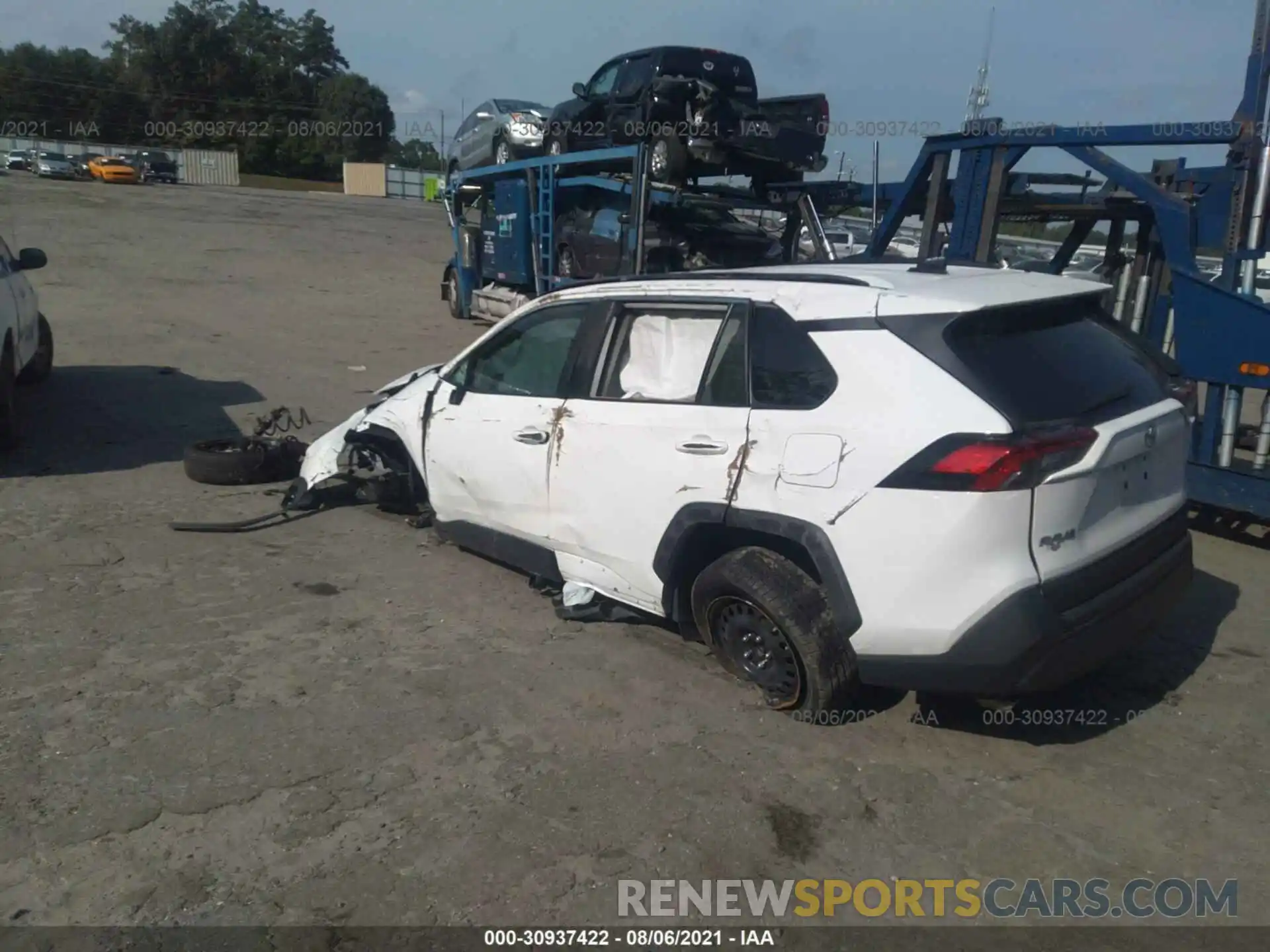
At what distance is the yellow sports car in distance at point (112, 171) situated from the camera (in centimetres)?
4853

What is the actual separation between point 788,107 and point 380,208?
3822cm

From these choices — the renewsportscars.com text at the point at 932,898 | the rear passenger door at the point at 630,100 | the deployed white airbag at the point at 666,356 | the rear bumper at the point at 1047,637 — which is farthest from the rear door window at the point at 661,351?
the rear passenger door at the point at 630,100

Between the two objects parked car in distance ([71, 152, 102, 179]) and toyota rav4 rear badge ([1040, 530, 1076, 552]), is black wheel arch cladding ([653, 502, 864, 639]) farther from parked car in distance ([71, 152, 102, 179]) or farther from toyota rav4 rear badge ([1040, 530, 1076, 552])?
parked car in distance ([71, 152, 102, 179])

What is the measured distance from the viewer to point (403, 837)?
3373 millimetres

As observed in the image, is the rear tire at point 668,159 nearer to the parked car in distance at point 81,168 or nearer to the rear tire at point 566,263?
the rear tire at point 566,263

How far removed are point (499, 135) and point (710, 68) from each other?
621 cm

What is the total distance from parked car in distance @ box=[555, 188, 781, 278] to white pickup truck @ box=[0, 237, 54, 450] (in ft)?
19.8

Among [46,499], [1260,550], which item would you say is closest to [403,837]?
[46,499]

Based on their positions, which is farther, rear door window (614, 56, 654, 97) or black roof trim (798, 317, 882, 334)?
rear door window (614, 56, 654, 97)

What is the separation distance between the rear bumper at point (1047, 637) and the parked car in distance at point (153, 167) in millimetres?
55961

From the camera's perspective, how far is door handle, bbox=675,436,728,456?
407 centimetres

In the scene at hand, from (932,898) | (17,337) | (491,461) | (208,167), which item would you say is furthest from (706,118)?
(208,167)

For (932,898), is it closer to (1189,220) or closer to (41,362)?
(1189,220)

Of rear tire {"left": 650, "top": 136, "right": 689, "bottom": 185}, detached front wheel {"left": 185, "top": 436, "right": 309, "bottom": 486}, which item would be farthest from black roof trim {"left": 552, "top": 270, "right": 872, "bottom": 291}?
rear tire {"left": 650, "top": 136, "right": 689, "bottom": 185}
